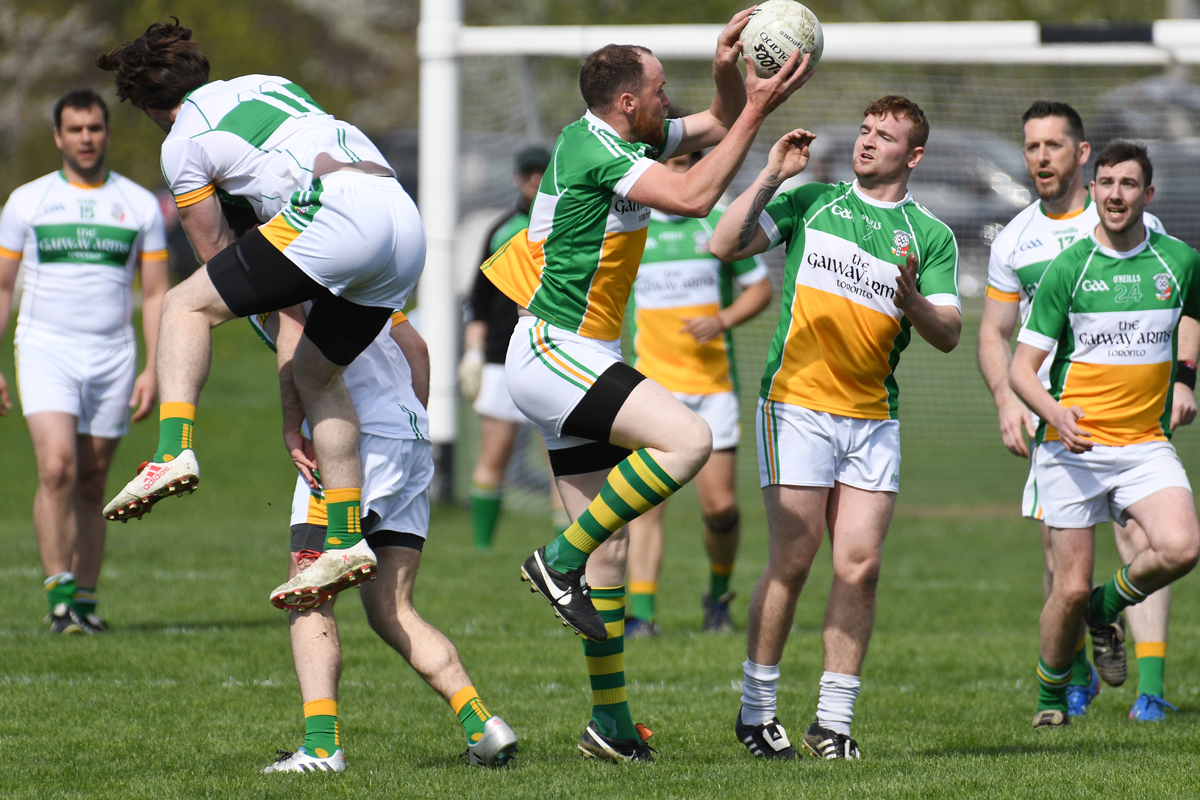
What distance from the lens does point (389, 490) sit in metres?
5.02

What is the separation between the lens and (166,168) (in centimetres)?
476

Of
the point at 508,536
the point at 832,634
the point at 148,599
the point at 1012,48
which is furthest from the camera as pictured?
the point at 508,536

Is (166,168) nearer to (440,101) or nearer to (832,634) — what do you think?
(832,634)

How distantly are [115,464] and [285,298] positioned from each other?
514 inches

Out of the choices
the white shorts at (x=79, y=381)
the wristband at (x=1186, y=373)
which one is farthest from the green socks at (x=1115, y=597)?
the white shorts at (x=79, y=381)

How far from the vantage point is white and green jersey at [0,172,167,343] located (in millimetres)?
7957

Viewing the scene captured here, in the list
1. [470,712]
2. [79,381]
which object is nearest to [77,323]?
[79,381]

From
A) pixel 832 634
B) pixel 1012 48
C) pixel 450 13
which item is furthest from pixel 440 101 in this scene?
pixel 832 634

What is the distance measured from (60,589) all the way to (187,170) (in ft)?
12.5

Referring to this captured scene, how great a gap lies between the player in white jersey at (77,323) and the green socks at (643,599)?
2.98 m

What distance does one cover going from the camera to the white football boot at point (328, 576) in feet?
15.3

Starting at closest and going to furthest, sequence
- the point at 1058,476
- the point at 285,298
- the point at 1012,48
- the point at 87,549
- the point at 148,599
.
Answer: the point at 285,298 → the point at 1058,476 → the point at 87,549 → the point at 148,599 → the point at 1012,48

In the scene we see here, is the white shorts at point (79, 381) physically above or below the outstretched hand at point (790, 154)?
below

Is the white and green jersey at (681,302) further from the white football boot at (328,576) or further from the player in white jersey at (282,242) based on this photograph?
the white football boot at (328,576)
